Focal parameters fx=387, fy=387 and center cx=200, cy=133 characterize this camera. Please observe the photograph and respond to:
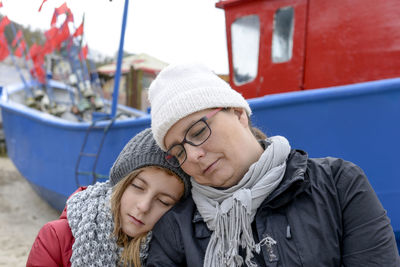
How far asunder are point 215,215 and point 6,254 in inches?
128

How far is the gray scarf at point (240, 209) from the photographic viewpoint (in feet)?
4.20

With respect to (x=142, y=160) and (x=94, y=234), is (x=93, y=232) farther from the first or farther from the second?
(x=142, y=160)

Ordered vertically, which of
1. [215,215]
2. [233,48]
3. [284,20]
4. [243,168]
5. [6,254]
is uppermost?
[284,20]

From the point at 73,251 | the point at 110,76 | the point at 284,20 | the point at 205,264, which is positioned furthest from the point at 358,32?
the point at 110,76

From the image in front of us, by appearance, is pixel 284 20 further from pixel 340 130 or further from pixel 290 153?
pixel 290 153

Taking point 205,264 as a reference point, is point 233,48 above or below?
above

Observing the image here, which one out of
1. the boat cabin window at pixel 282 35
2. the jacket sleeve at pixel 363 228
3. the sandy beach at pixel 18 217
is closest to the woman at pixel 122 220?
the jacket sleeve at pixel 363 228

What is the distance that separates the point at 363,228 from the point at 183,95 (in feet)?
2.40

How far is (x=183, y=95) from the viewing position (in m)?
1.38

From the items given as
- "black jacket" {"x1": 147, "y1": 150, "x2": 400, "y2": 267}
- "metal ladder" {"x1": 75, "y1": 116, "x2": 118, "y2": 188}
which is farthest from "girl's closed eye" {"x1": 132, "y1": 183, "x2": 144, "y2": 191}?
"metal ladder" {"x1": 75, "y1": 116, "x2": 118, "y2": 188}

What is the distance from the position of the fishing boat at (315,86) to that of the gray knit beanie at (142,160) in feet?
3.49

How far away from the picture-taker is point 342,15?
2799mm

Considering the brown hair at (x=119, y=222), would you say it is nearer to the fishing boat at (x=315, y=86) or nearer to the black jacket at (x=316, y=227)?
the black jacket at (x=316, y=227)

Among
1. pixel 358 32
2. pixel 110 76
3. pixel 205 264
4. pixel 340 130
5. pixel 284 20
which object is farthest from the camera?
pixel 110 76
